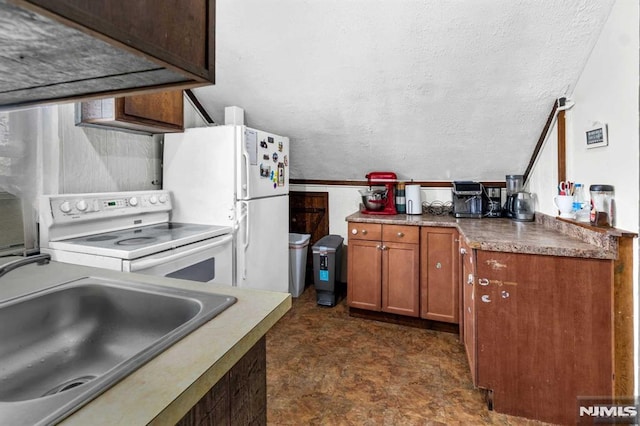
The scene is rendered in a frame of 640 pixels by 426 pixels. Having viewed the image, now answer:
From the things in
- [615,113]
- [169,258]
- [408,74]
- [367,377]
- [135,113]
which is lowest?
[367,377]

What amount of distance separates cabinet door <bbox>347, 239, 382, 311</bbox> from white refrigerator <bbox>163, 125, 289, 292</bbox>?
0.74m

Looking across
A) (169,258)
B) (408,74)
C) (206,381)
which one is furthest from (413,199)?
(206,381)

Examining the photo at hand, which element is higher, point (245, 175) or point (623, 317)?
point (245, 175)

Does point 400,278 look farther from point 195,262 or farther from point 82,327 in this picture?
point 82,327

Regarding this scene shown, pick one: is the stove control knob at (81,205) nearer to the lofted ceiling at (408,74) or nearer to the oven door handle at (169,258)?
the oven door handle at (169,258)

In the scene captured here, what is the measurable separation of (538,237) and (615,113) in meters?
0.71

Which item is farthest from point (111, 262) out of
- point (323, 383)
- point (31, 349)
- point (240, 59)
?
point (240, 59)

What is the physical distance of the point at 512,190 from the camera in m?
2.86

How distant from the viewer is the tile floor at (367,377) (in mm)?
1780

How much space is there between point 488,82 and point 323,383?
226cm

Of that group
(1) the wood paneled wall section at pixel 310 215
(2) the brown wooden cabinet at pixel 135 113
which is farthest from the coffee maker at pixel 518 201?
(2) the brown wooden cabinet at pixel 135 113

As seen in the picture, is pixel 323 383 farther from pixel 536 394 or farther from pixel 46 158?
pixel 46 158

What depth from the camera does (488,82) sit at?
2.31 m

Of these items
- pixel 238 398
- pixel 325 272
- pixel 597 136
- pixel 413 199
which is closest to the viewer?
pixel 238 398
